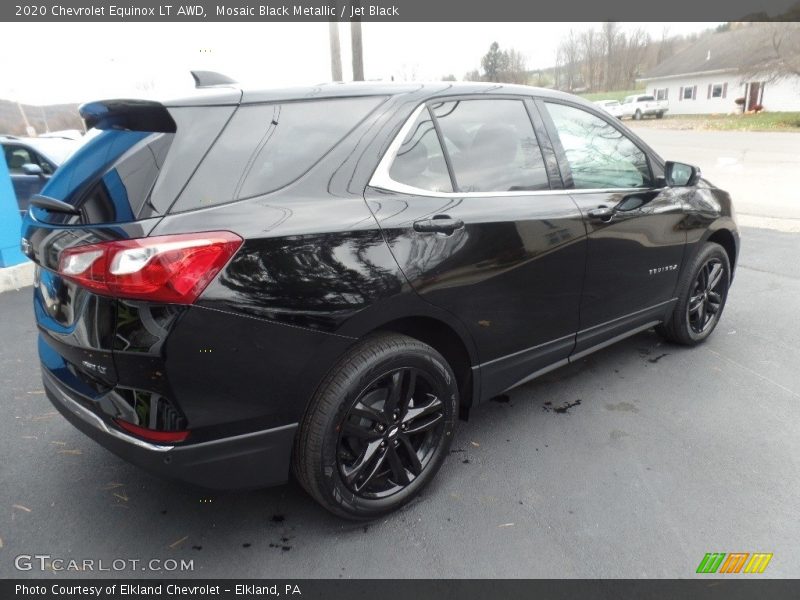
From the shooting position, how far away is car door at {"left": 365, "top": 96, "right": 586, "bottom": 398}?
7.52 feet

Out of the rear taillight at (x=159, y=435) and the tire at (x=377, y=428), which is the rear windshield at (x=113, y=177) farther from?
the tire at (x=377, y=428)

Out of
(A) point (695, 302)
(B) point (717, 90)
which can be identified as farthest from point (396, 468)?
(B) point (717, 90)

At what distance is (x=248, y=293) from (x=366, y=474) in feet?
3.13

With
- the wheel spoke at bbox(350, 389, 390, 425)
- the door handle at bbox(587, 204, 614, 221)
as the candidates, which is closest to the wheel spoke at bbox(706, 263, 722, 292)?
the door handle at bbox(587, 204, 614, 221)

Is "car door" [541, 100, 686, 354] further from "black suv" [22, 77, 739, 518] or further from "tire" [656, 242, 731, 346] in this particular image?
"tire" [656, 242, 731, 346]

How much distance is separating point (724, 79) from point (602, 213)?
5289 cm

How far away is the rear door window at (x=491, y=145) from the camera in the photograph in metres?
2.57

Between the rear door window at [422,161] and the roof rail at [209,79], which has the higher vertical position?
the roof rail at [209,79]

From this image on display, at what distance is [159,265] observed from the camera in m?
1.74

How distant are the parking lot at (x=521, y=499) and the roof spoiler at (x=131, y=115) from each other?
1439 mm

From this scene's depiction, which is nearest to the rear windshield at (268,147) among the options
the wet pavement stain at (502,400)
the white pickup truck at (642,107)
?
the wet pavement stain at (502,400)

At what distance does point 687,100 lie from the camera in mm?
50156

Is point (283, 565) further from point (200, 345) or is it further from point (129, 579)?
point (200, 345)

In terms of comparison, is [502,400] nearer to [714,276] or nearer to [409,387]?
[409,387]
